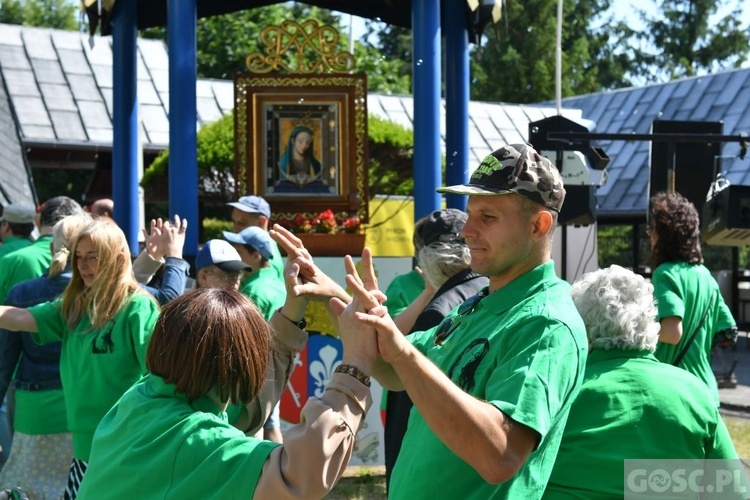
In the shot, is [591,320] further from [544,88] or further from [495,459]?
[544,88]

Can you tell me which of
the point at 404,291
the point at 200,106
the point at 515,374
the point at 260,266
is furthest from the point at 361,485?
the point at 200,106

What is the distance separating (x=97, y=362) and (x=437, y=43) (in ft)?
13.6

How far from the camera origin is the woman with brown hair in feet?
7.04

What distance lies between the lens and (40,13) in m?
47.5

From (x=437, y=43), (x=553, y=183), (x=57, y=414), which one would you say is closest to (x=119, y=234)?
(x=57, y=414)

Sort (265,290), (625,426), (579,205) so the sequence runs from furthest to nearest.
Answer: (579,205)
(265,290)
(625,426)

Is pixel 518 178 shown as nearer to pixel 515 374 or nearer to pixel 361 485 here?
pixel 515 374

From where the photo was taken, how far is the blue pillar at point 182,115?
7504mm

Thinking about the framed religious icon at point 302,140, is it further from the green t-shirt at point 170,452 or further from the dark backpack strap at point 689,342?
the green t-shirt at point 170,452

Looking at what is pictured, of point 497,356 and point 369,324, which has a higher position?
point 369,324

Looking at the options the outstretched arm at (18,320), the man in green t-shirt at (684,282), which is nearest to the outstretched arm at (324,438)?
the outstretched arm at (18,320)

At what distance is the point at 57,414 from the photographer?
16.4 ft

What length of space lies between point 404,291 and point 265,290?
80cm

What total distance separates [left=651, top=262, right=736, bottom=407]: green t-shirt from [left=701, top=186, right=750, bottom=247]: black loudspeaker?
243 cm
